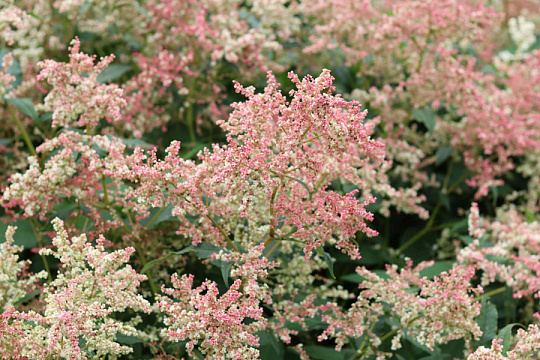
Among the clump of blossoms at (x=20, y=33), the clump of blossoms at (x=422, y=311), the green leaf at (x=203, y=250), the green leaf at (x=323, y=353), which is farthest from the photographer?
the clump of blossoms at (x=20, y=33)

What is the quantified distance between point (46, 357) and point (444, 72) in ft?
7.07

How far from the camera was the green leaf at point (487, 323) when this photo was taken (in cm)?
203

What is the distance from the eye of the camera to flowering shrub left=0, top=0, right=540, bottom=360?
157cm

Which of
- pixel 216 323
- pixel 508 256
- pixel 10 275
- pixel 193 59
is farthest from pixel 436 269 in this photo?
pixel 10 275

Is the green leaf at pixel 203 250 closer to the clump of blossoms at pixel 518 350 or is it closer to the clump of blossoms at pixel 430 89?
the clump of blossoms at pixel 518 350

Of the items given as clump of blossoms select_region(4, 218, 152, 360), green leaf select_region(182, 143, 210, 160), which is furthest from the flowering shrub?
green leaf select_region(182, 143, 210, 160)

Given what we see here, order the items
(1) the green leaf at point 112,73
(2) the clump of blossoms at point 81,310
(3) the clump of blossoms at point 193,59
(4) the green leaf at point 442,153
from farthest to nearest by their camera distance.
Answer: (4) the green leaf at point 442,153
(1) the green leaf at point 112,73
(3) the clump of blossoms at point 193,59
(2) the clump of blossoms at point 81,310

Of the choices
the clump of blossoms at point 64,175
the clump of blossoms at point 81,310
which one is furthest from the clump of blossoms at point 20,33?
the clump of blossoms at point 81,310

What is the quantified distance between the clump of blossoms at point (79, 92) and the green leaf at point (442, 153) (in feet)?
5.76

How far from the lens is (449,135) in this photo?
319cm

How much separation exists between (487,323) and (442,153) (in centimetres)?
117

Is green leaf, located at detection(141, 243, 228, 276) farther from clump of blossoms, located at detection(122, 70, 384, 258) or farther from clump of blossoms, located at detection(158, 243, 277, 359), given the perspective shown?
clump of blossoms, located at detection(158, 243, 277, 359)

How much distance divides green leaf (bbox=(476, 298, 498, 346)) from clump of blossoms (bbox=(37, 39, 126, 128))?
146 cm

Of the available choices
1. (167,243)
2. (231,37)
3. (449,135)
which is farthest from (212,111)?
(449,135)
